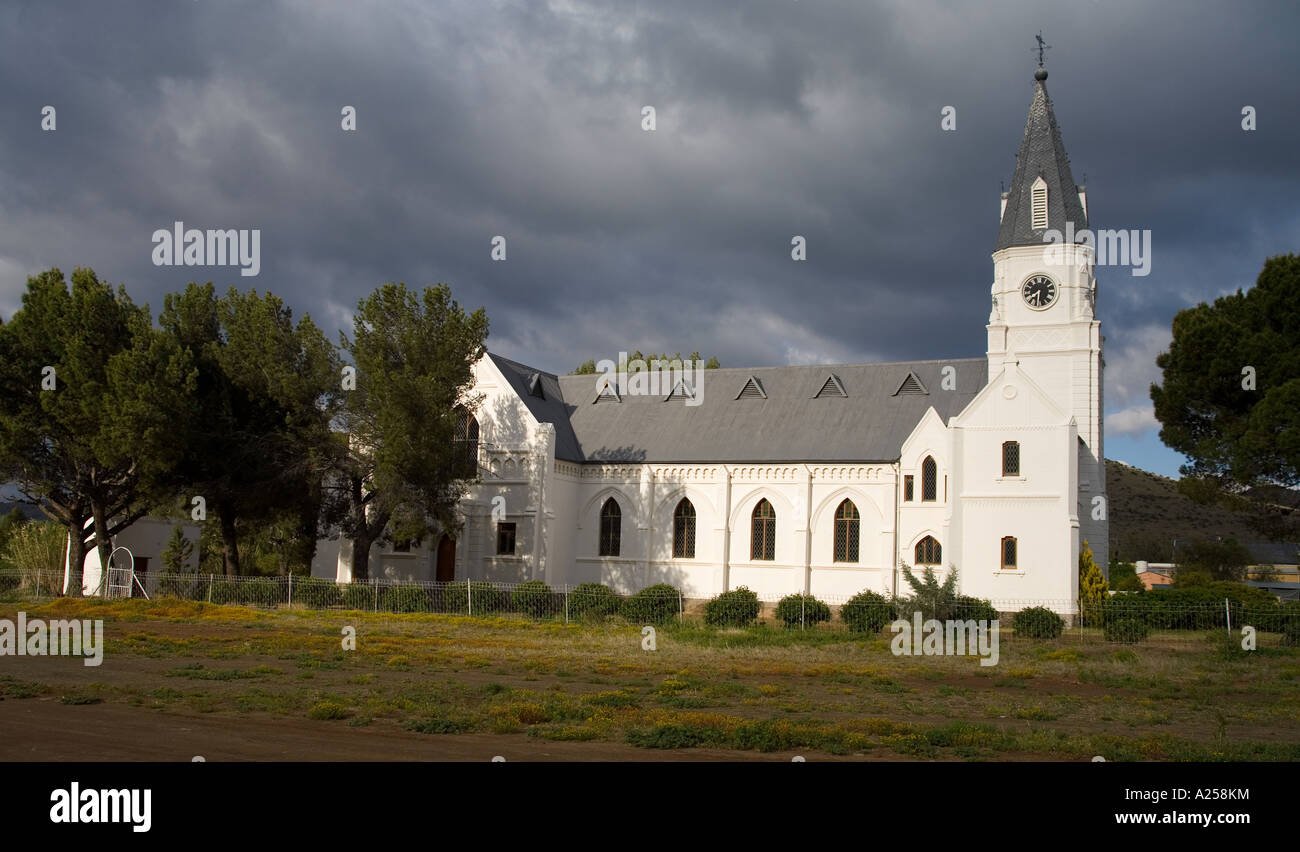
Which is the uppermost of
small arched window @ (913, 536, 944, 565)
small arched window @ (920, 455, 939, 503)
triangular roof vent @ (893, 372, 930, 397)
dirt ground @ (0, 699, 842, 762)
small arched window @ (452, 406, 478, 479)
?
triangular roof vent @ (893, 372, 930, 397)

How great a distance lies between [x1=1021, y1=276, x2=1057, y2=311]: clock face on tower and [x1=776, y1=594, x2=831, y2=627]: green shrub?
1636 cm

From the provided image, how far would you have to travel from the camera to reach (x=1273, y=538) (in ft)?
131

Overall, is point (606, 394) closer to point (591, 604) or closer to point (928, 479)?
point (591, 604)

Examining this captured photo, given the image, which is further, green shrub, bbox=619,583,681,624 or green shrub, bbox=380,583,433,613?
green shrub, bbox=380,583,433,613

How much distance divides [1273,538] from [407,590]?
112ft

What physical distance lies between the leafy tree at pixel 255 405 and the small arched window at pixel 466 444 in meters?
5.11

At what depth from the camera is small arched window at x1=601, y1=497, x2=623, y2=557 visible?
43.6m

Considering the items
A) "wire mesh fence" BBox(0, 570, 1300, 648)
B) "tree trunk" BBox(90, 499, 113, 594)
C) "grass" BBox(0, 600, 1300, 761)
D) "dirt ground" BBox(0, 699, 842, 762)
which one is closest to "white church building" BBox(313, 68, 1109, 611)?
"wire mesh fence" BBox(0, 570, 1300, 648)

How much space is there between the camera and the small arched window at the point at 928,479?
3806cm

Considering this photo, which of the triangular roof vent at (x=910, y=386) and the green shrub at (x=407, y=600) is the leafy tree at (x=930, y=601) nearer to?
the triangular roof vent at (x=910, y=386)

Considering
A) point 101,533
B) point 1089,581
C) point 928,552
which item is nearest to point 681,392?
point 928,552

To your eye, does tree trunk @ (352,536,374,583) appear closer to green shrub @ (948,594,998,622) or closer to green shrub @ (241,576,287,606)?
green shrub @ (241,576,287,606)
